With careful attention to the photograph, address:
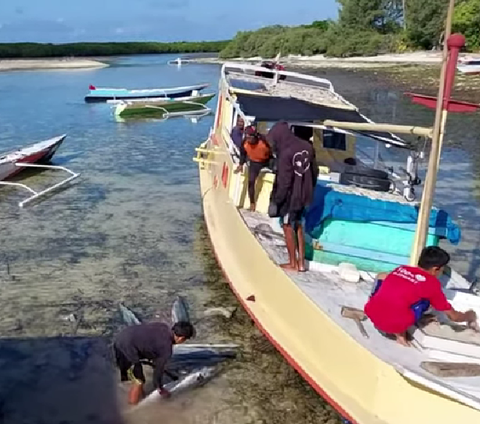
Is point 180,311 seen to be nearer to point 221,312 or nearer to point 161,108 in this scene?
point 221,312

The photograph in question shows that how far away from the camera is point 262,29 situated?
101 meters

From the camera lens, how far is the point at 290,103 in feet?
36.8

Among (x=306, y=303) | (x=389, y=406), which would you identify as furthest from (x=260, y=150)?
(x=389, y=406)

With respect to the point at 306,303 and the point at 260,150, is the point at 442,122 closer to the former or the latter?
the point at 306,303

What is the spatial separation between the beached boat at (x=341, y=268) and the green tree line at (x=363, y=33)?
60.1 m

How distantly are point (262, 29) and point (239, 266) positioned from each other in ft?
313

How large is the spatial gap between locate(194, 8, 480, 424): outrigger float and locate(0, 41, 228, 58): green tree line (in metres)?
95.7

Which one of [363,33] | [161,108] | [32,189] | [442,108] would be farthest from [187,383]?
[363,33]

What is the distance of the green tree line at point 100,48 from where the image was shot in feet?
331

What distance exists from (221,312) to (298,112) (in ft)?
10.8

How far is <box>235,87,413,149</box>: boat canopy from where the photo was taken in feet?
32.7

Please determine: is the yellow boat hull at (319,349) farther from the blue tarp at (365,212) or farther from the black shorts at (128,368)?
the black shorts at (128,368)

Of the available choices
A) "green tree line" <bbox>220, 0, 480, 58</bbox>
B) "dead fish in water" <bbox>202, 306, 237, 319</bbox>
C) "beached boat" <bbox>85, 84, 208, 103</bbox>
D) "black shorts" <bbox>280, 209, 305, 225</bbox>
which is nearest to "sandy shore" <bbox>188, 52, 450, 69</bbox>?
"green tree line" <bbox>220, 0, 480, 58</bbox>

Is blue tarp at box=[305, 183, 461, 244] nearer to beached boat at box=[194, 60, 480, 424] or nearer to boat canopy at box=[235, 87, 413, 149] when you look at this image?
beached boat at box=[194, 60, 480, 424]
